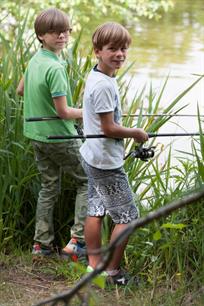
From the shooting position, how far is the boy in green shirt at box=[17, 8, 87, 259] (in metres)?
3.41

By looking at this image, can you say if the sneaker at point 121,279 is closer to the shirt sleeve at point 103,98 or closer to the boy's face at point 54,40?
the shirt sleeve at point 103,98

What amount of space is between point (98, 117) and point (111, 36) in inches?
13.0

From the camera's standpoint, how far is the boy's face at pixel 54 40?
11.4 feet

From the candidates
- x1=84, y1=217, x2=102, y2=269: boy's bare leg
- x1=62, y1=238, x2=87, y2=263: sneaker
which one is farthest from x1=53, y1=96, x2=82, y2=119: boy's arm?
x1=62, y1=238, x2=87, y2=263: sneaker

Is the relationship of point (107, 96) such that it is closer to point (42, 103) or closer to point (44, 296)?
point (42, 103)

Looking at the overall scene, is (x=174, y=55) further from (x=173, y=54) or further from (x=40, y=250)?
(x=40, y=250)

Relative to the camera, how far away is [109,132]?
3.09m

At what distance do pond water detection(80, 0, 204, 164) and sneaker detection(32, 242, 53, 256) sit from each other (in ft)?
9.28

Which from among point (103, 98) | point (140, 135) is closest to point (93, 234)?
point (140, 135)

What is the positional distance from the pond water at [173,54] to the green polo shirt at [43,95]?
2.94 metres

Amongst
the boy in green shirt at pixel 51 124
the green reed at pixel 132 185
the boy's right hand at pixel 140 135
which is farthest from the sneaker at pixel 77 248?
the boy's right hand at pixel 140 135

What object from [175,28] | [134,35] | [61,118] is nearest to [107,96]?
[61,118]

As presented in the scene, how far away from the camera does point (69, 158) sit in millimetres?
3516

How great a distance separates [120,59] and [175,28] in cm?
1254
